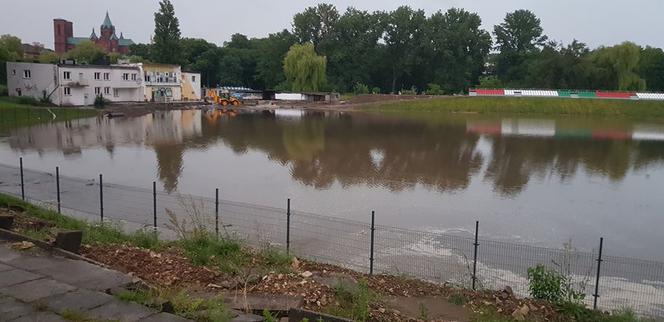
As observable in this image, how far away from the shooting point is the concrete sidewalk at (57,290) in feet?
21.8

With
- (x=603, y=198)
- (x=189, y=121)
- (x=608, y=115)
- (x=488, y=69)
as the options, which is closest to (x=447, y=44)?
(x=488, y=69)

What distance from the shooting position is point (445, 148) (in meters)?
36.8

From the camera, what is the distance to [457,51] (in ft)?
342

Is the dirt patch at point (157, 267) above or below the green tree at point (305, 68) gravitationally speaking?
below

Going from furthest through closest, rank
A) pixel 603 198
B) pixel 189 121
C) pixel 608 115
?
pixel 608 115
pixel 189 121
pixel 603 198

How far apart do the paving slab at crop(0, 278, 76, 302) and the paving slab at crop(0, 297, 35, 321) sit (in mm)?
172

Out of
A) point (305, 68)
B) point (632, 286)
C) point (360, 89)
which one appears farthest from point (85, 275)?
point (360, 89)

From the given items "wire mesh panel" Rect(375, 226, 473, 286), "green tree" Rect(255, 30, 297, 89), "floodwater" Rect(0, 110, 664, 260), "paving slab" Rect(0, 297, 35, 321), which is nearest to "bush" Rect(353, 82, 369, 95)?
"green tree" Rect(255, 30, 297, 89)

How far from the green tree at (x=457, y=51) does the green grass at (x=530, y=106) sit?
2122 centimetres

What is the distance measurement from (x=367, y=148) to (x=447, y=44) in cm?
7380

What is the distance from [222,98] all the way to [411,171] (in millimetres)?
65589

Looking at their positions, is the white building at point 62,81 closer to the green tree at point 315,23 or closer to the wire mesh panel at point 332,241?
the green tree at point 315,23

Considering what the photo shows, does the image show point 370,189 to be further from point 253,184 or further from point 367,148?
point 367,148

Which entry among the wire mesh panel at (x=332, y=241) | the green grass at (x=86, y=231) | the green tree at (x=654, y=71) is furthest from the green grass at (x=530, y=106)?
the green grass at (x=86, y=231)
